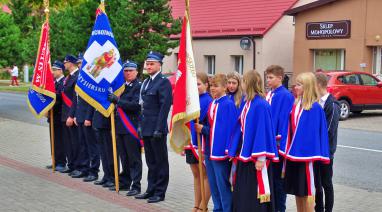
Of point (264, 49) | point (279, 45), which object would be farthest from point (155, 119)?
point (279, 45)

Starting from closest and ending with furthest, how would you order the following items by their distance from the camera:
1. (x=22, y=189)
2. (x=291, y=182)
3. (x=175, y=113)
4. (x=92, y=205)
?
1. (x=291, y=182)
2. (x=175, y=113)
3. (x=92, y=205)
4. (x=22, y=189)

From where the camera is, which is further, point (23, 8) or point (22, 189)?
point (23, 8)

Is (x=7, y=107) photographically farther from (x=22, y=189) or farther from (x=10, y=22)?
(x=10, y=22)

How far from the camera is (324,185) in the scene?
6980 millimetres

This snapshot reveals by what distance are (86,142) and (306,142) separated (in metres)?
4.75

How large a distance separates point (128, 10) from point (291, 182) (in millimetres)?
24101

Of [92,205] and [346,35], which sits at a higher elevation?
[346,35]

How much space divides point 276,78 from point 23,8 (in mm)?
50989

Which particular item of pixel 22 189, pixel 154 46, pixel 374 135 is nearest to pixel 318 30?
pixel 154 46

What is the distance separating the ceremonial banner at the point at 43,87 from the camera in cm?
1045

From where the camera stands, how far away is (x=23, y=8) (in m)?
54.5

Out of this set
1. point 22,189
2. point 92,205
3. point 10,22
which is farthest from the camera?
point 10,22

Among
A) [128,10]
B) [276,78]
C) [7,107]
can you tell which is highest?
[128,10]

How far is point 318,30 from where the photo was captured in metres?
28.3
